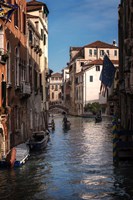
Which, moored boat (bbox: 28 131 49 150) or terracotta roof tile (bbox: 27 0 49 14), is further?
terracotta roof tile (bbox: 27 0 49 14)

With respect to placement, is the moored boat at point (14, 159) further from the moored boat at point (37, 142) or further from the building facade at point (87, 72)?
the building facade at point (87, 72)

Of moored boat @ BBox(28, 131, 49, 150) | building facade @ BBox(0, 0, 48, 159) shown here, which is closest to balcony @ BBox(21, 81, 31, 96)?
building facade @ BBox(0, 0, 48, 159)

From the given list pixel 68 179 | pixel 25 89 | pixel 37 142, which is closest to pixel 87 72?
pixel 25 89

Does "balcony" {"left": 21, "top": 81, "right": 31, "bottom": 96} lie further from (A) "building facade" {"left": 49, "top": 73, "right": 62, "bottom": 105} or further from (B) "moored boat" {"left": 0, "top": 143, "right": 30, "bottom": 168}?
(A) "building facade" {"left": 49, "top": 73, "right": 62, "bottom": 105}

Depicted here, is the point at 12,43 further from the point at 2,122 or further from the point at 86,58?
the point at 86,58

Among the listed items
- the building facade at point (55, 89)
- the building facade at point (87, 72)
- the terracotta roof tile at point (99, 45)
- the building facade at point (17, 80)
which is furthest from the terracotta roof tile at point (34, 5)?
the building facade at point (55, 89)

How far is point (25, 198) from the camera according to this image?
1248 centimetres

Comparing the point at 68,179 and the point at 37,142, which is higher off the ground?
the point at 37,142

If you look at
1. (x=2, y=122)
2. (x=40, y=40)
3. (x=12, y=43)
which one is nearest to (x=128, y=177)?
(x=2, y=122)

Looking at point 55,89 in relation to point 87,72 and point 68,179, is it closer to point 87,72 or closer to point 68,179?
point 87,72

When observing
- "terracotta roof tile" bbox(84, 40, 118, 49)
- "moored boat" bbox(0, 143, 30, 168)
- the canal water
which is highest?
"terracotta roof tile" bbox(84, 40, 118, 49)

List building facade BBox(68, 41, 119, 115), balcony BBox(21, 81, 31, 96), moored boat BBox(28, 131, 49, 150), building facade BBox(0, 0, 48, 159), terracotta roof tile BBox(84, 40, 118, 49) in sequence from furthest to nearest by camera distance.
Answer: terracotta roof tile BBox(84, 40, 118, 49) → building facade BBox(68, 41, 119, 115) → balcony BBox(21, 81, 31, 96) → moored boat BBox(28, 131, 49, 150) → building facade BBox(0, 0, 48, 159)

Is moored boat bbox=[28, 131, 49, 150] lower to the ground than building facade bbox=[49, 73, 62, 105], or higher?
lower

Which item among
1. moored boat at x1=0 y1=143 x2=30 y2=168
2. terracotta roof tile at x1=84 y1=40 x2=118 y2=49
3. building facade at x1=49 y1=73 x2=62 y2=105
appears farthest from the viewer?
building facade at x1=49 y1=73 x2=62 y2=105
